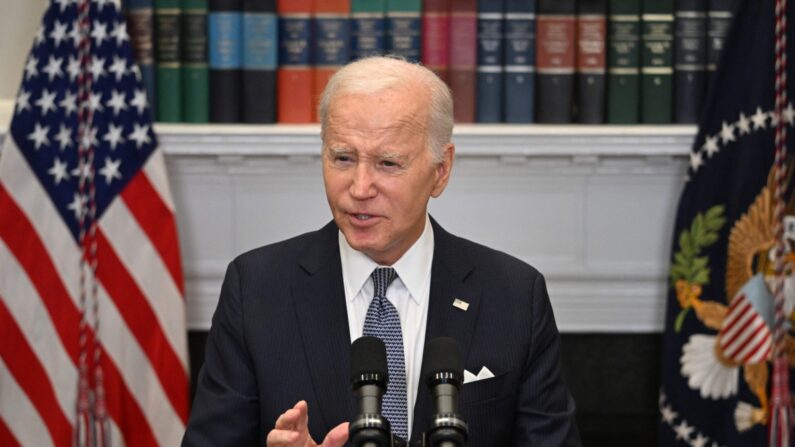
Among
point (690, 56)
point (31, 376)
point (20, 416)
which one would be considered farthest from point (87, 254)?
point (690, 56)

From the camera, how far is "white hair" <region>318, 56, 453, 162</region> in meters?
2.39

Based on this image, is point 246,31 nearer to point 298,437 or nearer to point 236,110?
point 236,110

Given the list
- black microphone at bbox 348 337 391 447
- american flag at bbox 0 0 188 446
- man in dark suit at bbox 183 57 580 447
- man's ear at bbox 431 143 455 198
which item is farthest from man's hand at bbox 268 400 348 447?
american flag at bbox 0 0 188 446

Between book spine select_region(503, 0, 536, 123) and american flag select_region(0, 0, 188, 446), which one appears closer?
american flag select_region(0, 0, 188, 446)

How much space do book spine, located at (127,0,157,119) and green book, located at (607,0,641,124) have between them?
1.43 meters

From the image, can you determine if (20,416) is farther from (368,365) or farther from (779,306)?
(368,365)

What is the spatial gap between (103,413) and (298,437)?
1.98m

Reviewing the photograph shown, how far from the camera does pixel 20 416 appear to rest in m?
3.89

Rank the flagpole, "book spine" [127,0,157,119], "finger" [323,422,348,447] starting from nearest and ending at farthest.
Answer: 1. "finger" [323,422,348,447]
2. the flagpole
3. "book spine" [127,0,157,119]

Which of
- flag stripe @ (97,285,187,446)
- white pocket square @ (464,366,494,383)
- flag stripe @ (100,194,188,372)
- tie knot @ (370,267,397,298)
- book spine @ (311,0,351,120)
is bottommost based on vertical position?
flag stripe @ (97,285,187,446)

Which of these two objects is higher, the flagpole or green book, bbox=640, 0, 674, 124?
green book, bbox=640, 0, 674, 124

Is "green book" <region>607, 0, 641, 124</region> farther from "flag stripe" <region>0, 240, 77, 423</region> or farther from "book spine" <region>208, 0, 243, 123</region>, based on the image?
"flag stripe" <region>0, 240, 77, 423</region>

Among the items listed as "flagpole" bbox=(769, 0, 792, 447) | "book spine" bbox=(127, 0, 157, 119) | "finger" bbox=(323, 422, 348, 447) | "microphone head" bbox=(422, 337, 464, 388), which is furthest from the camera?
"book spine" bbox=(127, 0, 157, 119)

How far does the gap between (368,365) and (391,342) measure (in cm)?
71
